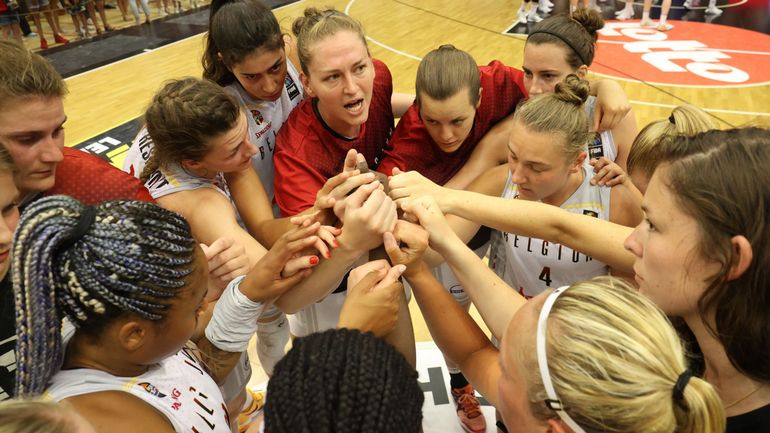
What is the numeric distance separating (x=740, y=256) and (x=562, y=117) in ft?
3.41

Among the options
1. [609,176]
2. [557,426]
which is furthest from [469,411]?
[557,426]

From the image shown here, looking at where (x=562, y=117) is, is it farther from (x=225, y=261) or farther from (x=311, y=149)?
(x=225, y=261)

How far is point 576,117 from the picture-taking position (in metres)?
2.26

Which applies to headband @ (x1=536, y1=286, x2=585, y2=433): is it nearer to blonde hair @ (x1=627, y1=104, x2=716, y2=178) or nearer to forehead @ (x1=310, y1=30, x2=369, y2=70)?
blonde hair @ (x1=627, y1=104, x2=716, y2=178)

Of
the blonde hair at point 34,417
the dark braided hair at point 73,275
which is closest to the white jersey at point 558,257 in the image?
the dark braided hair at point 73,275

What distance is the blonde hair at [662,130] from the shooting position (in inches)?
85.9

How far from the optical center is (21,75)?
76.2 inches

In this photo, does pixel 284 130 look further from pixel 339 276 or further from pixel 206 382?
pixel 206 382

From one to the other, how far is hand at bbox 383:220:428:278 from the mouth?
30.6 inches

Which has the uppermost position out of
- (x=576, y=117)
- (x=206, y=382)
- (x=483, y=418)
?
(x=576, y=117)

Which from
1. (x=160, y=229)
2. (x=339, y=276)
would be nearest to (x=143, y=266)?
(x=160, y=229)

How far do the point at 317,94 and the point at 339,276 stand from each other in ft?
3.03

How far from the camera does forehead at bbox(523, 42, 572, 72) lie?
281 cm

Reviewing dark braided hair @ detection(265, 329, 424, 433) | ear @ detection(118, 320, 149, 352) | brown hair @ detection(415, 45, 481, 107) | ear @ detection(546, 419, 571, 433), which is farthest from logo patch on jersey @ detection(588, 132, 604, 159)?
ear @ detection(118, 320, 149, 352)
